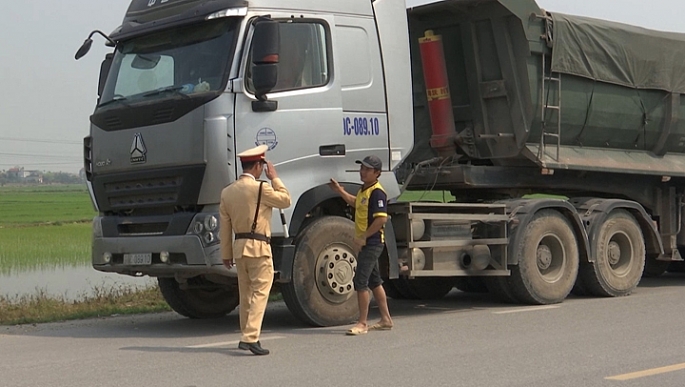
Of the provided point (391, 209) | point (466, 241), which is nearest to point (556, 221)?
point (466, 241)

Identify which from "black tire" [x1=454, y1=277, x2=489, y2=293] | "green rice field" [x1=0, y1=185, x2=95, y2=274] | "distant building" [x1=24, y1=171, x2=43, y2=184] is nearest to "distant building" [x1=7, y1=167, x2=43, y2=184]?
"distant building" [x1=24, y1=171, x2=43, y2=184]

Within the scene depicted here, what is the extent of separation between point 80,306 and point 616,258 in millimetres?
6781

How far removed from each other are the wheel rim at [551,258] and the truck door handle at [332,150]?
319cm

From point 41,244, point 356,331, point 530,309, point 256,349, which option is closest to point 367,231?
point 356,331

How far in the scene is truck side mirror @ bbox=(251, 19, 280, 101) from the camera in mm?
8867

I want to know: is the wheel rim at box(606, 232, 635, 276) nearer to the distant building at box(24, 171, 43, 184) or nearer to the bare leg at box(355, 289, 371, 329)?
the bare leg at box(355, 289, 371, 329)

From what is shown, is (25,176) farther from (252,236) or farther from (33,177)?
(252,236)

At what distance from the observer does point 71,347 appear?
29.1 ft

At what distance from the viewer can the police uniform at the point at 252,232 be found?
8172 mm

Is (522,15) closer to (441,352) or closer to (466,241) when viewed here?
(466,241)

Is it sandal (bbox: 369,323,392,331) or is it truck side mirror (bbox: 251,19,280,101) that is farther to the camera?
sandal (bbox: 369,323,392,331)

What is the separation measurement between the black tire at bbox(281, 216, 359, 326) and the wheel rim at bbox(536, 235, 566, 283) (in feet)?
9.55

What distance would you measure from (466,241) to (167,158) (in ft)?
11.7

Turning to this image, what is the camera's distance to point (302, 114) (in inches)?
372
